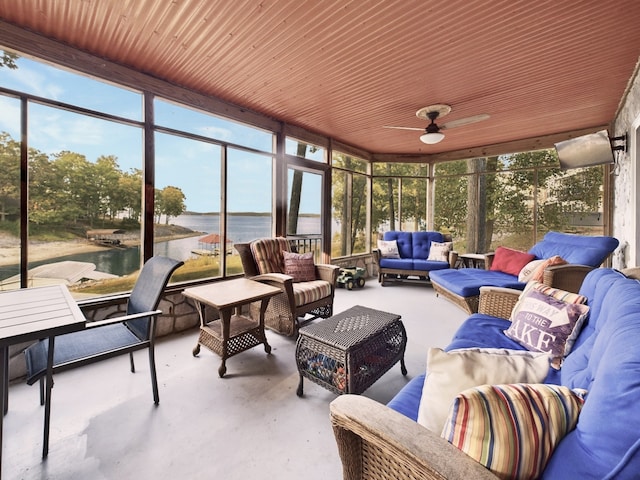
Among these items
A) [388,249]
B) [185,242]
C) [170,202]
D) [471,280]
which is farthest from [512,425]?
[388,249]

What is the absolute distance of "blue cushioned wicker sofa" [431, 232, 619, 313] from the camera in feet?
8.71

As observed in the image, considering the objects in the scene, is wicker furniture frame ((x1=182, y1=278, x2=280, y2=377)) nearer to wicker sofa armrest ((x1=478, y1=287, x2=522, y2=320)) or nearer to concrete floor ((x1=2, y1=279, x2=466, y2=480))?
concrete floor ((x1=2, y1=279, x2=466, y2=480))

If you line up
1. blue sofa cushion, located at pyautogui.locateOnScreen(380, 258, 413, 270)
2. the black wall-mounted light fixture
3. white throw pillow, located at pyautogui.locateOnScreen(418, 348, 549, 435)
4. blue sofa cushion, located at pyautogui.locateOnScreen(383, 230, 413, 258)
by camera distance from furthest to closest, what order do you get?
1. blue sofa cushion, located at pyautogui.locateOnScreen(383, 230, 413, 258)
2. blue sofa cushion, located at pyautogui.locateOnScreen(380, 258, 413, 270)
3. the black wall-mounted light fixture
4. white throw pillow, located at pyautogui.locateOnScreen(418, 348, 549, 435)

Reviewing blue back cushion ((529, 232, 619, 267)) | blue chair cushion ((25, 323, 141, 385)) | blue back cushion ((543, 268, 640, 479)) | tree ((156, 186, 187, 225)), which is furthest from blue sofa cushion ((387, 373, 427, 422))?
tree ((156, 186, 187, 225))

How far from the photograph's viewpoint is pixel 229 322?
2223mm

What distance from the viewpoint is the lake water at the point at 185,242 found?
2.83 metres

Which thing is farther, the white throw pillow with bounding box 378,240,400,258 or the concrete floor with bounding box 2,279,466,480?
the white throw pillow with bounding box 378,240,400,258

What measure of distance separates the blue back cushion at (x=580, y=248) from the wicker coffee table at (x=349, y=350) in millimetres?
2428

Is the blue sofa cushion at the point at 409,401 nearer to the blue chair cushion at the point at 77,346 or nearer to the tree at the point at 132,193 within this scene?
the blue chair cushion at the point at 77,346

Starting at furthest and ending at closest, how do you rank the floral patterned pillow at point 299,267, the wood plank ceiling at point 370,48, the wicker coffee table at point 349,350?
1. the floral patterned pillow at point 299,267
2. the wood plank ceiling at point 370,48
3. the wicker coffee table at point 349,350

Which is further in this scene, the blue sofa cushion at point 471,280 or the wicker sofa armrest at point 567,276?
the blue sofa cushion at point 471,280

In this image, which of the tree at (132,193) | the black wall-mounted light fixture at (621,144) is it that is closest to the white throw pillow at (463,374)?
the tree at (132,193)

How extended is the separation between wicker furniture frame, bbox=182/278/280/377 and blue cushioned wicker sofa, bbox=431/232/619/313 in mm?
2231

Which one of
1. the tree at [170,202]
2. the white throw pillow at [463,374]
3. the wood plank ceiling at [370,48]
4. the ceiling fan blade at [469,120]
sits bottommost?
the white throw pillow at [463,374]
